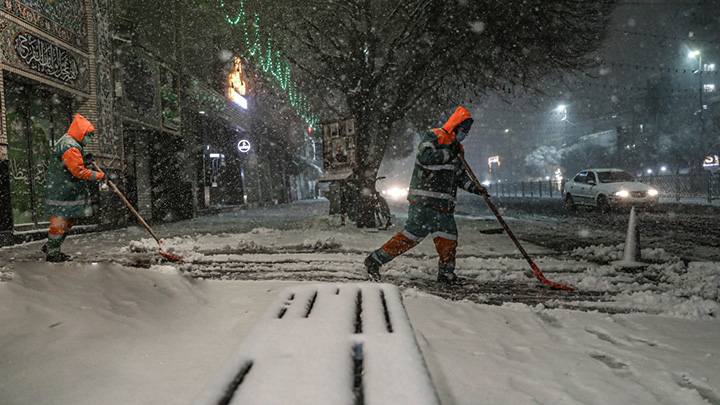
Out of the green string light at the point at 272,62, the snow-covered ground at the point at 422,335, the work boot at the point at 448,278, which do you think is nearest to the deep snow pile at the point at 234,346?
the snow-covered ground at the point at 422,335

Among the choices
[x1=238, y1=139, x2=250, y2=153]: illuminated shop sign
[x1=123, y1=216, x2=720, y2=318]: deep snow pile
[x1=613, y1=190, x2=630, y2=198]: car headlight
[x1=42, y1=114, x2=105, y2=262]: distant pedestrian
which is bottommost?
[x1=123, y1=216, x2=720, y2=318]: deep snow pile

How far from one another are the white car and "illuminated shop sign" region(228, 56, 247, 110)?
16408 mm

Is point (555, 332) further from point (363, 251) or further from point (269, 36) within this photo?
point (269, 36)

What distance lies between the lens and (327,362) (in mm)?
1379

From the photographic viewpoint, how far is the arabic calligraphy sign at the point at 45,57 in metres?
7.79

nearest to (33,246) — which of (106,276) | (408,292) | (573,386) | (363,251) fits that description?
(106,276)

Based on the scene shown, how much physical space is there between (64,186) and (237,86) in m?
16.9

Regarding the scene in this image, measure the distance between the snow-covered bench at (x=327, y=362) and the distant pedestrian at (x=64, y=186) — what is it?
16.0 ft

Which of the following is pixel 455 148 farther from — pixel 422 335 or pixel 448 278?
pixel 422 335

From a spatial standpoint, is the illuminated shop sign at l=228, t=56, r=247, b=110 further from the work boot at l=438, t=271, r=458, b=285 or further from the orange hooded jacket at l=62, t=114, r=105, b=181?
the work boot at l=438, t=271, r=458, b=285

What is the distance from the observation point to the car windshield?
15922 mm

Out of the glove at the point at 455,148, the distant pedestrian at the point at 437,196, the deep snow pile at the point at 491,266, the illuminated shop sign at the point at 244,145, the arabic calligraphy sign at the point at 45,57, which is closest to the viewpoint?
the deep snow pile at the point at 491,266

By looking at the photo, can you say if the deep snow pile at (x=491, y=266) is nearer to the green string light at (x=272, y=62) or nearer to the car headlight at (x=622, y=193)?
the green string light at (x=272, y=62)

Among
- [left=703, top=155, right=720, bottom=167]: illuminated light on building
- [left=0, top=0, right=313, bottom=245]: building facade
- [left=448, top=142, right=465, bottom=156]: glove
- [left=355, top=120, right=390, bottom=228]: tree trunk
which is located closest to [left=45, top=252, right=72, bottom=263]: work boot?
[left=0, top=0, right=313, bottom=245]: building facade
